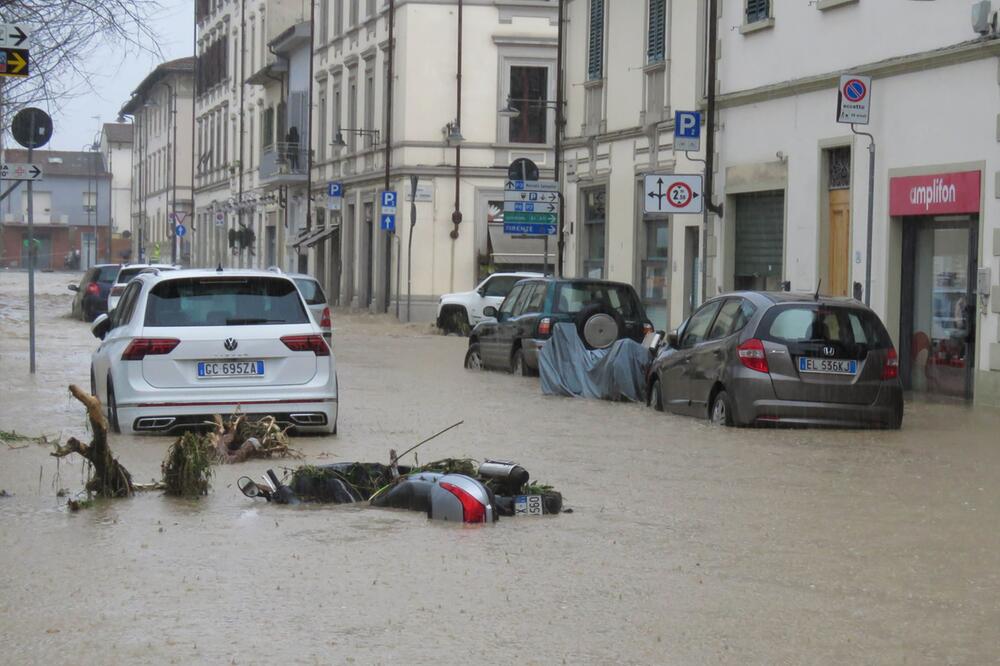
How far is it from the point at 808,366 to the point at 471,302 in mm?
22978

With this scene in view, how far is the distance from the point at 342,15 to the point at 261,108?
15122 mm

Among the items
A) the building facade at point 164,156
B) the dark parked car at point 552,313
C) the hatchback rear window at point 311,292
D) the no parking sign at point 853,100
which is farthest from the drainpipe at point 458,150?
the building facade at point 164,156

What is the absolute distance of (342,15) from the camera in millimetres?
54594

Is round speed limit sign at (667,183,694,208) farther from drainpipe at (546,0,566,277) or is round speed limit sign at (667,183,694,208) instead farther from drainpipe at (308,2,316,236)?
drainpipe at (308,2,316,236)

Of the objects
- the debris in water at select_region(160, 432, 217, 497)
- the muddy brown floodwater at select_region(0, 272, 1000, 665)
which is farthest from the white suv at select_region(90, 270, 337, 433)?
the debris in water at select_region(160, 432, 217, 497)

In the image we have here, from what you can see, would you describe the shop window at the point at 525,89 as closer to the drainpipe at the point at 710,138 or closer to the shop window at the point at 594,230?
the shop window at the point at 594,230

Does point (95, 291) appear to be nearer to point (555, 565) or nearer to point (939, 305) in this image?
point (939, 305)

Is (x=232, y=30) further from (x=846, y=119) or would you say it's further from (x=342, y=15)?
(x=846, y=119)

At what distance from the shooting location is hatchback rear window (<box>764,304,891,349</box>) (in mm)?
15898

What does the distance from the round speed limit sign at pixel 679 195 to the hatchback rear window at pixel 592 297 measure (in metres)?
1.47

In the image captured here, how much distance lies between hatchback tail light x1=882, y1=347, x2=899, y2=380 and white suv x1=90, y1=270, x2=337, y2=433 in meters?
5.29

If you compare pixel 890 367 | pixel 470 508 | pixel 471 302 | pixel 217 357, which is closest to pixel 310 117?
pixel 471 302

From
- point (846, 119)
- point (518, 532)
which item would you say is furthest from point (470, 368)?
point (518, 532)

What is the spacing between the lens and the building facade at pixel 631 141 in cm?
2795
